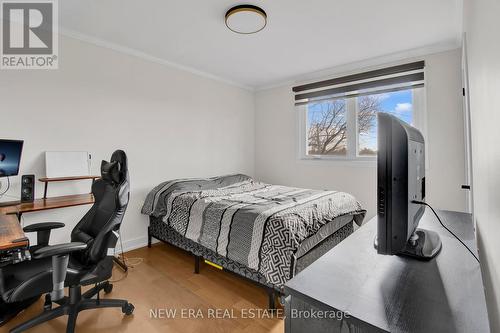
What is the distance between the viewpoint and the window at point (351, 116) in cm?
302

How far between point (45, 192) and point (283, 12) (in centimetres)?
278

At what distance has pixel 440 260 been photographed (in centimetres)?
88

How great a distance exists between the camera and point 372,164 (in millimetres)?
3238

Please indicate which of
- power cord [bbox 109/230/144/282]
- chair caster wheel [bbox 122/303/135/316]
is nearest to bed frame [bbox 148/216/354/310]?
power cord [bbox 109/230/144/282]

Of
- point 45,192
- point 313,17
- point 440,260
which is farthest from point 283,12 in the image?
point 45,192

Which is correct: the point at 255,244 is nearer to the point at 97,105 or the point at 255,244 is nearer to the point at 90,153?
the point at 90,153

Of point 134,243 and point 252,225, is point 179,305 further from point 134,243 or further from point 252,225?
point 134,243

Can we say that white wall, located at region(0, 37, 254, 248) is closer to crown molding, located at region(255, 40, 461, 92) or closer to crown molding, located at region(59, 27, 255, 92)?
crown molding, located at region(59, 27, 255, 92)

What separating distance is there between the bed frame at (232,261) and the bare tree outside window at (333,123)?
1427mm

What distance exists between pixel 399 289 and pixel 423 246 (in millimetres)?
396

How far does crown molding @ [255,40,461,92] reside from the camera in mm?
2745

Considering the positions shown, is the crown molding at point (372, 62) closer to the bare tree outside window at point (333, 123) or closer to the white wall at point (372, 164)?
the white wall at point (372, 164)

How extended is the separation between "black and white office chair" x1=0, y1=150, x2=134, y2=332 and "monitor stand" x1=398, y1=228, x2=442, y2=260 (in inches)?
63.9

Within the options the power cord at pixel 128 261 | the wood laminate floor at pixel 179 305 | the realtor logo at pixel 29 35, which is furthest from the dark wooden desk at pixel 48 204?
the realtor logo at pixel 29 35
